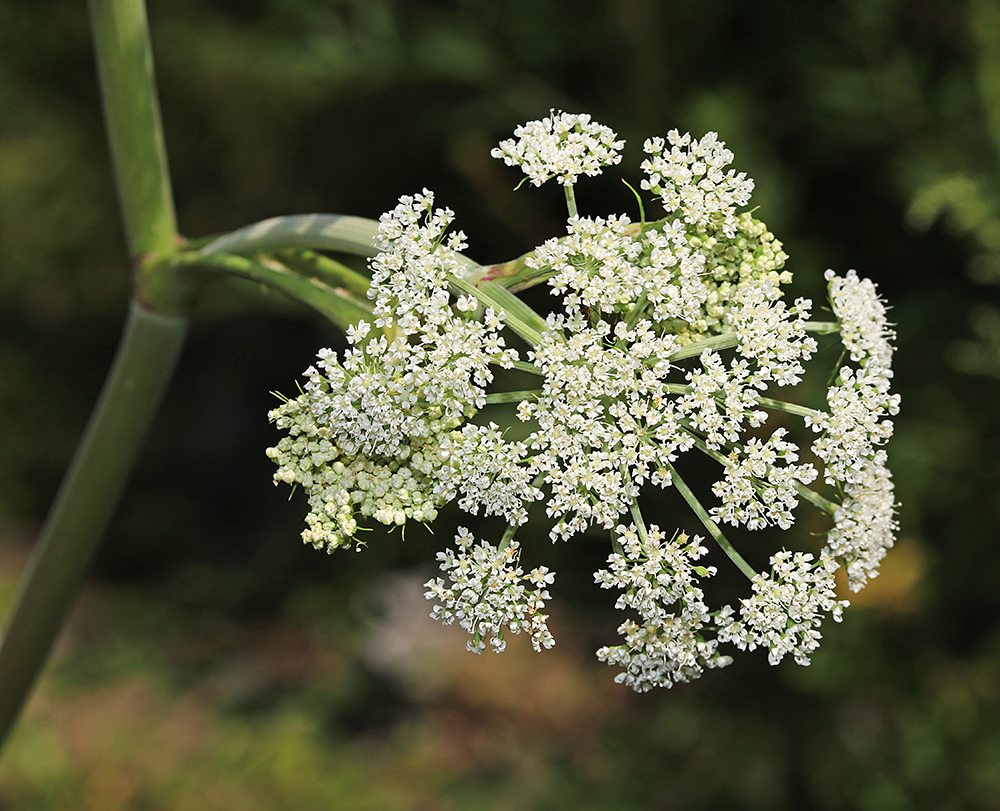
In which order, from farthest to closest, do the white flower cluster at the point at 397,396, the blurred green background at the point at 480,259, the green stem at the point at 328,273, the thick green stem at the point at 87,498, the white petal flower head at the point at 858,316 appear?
1. the blurred green background at the point at 480,259
2. the thick green stem at the point at 87,498
3. the green stem at the point at 328,273
4. the white petal flower head at the point at 858,316
5. the white flower cluster at the point at 397,396

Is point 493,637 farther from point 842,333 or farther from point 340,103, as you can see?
point 340,103

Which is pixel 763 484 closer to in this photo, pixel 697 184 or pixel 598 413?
pixel 598 413

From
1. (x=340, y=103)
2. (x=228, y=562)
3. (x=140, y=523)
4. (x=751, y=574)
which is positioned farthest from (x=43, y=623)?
(x=140, y=523)

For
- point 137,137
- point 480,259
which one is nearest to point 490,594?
point 137,137

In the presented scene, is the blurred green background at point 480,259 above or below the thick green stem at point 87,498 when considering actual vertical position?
above

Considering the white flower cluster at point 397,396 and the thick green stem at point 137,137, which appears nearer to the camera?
the white flower cluster at point 397,396

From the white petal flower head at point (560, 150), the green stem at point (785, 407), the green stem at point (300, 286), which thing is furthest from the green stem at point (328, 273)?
the green stem at point (785, 407)

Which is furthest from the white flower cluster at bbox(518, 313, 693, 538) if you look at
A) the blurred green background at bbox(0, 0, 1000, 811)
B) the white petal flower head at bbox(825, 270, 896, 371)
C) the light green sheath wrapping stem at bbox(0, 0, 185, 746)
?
the blurred green background at bbox(0, 0, 1000, 811)

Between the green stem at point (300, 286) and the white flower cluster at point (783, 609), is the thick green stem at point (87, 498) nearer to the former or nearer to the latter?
the green stem at point (300, 286)

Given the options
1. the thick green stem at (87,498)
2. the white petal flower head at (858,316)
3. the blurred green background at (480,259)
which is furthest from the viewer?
the blurred green background at (480,259)
